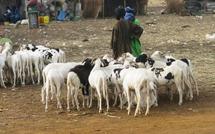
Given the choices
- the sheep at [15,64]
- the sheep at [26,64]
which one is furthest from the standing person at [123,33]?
the sheep at [15,64]

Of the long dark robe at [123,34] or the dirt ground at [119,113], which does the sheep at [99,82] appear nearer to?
the dirt ground at [119,113]

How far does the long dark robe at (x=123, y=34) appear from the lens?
13.0m

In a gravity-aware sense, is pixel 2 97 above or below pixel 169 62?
below

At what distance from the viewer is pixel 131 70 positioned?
35.6 feet

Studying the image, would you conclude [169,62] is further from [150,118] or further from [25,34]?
[25,34]

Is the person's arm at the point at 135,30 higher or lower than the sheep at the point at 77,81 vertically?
higher

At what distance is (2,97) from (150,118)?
13.6ft

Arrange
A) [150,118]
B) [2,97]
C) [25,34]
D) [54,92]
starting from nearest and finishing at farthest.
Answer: [150,118] → [54,92] → [2,97] → [25,34]

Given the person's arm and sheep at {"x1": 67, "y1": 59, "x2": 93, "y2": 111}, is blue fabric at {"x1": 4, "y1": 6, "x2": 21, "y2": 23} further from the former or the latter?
sheep at {"x1": 67, "y1": 59, "x2": 93, "y2": 111}

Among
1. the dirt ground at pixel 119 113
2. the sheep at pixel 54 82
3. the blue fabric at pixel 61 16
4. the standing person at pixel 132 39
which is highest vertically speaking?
the standing person at pixel 132 39

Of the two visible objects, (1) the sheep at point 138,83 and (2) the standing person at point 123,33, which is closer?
(1) the sheep at point 138,83

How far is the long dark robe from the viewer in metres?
13.0

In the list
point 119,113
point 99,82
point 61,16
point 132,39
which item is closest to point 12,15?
point 61,16

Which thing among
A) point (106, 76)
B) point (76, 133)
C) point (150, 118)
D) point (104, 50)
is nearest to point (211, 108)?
point (150, 118)
